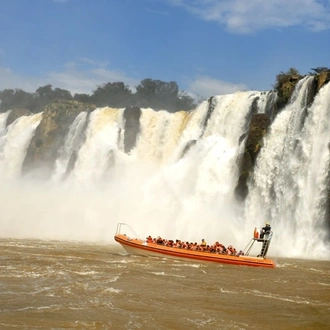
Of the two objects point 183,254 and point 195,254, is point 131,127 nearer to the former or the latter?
point 183,254

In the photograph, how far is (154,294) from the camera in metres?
11.5

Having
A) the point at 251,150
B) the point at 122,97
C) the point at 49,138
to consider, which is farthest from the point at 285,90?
the point at 122,97

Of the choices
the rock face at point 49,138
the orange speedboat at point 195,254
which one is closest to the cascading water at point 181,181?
the rock face at point 49,138

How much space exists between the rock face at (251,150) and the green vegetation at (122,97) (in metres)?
38.9

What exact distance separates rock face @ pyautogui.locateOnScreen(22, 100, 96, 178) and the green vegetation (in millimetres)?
17894

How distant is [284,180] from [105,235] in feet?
30.5

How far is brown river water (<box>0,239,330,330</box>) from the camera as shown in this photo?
9.29m

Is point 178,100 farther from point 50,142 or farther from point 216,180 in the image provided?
point 216,180

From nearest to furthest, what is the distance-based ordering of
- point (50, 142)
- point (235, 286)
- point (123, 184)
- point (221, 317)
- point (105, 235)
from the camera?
point (221, 317) → point (235, 286) → point (105, 235) → point (123, 184) → point (50, 142)

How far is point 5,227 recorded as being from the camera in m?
28.0

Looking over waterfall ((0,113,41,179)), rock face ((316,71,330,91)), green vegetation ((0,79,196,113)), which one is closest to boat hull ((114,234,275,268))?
rock face ((316,71,330,91))

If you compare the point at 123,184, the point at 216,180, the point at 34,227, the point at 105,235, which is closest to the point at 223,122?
the point at 216,180

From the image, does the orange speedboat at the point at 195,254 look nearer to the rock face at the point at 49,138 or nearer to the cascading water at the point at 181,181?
the cascading water at the point at 181,181

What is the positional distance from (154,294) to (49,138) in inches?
1421
